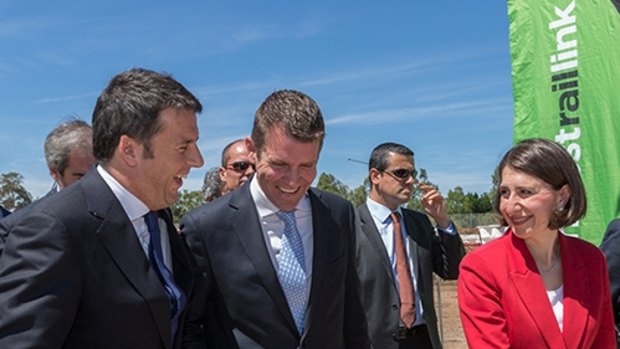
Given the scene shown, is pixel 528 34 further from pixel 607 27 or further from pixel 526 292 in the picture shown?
pixel 526 292

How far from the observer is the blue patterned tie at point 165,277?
98.5 inches

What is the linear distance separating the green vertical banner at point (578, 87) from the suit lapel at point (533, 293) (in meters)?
3.19

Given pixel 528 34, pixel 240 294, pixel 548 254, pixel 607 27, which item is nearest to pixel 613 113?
pixel 607 27

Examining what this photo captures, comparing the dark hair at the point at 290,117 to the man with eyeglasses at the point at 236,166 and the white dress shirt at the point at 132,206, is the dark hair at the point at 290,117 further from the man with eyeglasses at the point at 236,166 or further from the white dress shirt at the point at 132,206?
the man with eyeglasses at the point at 236,166

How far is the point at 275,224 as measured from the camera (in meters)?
3.17

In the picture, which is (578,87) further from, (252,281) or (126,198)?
(126,198)

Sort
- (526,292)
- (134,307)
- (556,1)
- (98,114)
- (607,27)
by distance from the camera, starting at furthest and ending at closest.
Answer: (556,1)
(607,27)
(526,292)
(98,114)
(134,307)

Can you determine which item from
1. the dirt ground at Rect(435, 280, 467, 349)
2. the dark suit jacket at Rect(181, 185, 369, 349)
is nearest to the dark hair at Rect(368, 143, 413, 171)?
the dark suit jacket at Rect(181, 185, 369, 349)

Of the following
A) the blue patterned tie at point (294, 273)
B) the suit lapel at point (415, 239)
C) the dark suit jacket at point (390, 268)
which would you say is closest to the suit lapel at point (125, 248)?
the blue patterned tie at point (294, 273)

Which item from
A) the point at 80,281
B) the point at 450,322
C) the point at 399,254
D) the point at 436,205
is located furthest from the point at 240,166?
the point at 450,322

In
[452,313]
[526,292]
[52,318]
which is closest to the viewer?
[52,318]

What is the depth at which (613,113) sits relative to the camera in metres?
5.97

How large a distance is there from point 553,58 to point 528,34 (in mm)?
404

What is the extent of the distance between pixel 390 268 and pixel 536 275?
2.25 meters
